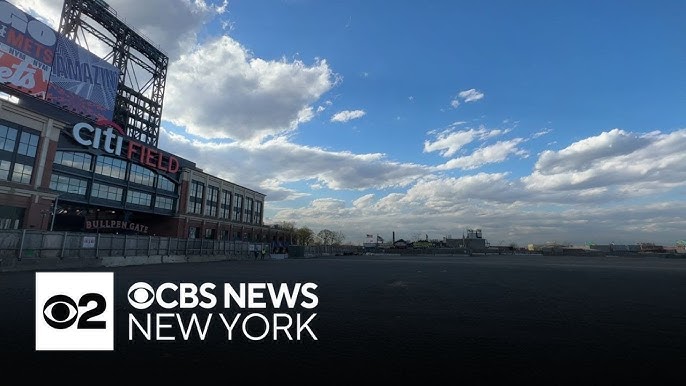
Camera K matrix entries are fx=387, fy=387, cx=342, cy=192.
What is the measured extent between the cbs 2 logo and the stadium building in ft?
107

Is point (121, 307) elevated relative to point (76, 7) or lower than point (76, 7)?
lower

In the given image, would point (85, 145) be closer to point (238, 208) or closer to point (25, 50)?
point (25, 50)

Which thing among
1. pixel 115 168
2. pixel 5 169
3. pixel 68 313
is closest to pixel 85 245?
pixel 68 313

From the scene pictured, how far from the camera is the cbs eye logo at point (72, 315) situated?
7556 mm

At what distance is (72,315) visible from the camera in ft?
30.6

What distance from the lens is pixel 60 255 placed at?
27.4 meters

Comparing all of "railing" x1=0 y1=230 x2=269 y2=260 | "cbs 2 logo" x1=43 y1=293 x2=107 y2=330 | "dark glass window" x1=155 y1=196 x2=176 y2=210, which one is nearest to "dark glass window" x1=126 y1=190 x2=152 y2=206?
"dark glass window" x1=155 y1=196 x2=176 y2=210

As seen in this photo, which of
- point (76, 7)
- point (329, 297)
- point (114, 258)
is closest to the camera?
point (329, 297)

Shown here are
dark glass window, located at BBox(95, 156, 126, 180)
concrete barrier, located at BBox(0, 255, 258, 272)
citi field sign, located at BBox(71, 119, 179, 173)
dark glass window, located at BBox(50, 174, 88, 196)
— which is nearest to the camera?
concrete barrier, located at BBox(0, 255, 258, 272)

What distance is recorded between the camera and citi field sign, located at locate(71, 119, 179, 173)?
53.1m

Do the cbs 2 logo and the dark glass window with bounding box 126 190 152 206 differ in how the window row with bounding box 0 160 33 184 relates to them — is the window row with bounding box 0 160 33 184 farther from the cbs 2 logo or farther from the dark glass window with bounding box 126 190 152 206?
the cbs 2 logo

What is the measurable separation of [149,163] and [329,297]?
59.4m

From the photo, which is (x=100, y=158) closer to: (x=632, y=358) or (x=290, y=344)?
(x=290, y=344)

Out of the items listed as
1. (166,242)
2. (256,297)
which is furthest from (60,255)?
(256,297)
